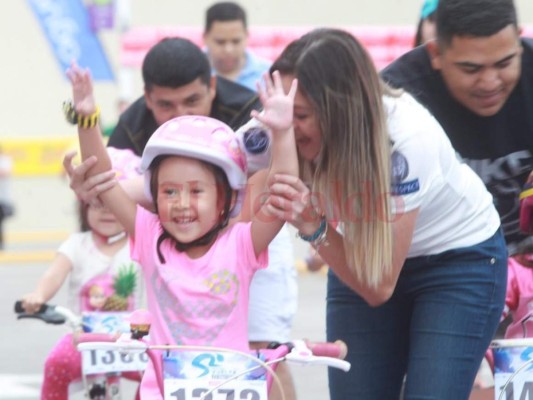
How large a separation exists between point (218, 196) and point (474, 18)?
962 millimetres

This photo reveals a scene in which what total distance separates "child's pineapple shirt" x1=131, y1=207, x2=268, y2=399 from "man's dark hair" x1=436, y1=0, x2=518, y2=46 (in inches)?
34.9

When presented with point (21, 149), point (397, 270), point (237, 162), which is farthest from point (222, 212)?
point (21, 149)

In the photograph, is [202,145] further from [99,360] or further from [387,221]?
[99,360]

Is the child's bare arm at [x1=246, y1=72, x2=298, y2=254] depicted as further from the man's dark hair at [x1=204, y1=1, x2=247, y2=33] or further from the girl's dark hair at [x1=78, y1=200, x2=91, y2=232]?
the man's dark hair at [x1=204, y1=1, x2=247, y2=33]

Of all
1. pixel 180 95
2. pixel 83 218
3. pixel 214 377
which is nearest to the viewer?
pixel 214 377

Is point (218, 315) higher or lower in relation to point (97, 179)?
lower

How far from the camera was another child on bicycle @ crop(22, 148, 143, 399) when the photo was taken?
574cm

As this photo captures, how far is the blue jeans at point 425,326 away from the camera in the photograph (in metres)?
4.08

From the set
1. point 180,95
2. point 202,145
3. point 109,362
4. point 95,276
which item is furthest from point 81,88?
point 95,276

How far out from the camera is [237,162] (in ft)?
13.6

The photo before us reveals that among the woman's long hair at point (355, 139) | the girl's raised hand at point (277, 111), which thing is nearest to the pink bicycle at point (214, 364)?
the woman's long hair at point (355, 139)

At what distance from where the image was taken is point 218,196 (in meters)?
4.18

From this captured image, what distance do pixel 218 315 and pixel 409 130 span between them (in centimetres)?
78

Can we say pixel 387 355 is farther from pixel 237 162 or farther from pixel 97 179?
pixel 97 179
